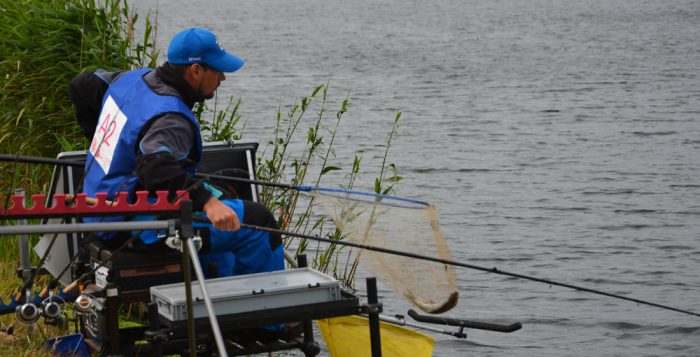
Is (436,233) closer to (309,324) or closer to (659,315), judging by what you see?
(309,324)

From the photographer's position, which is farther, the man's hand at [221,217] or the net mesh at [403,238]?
the net mesh at [403,238]

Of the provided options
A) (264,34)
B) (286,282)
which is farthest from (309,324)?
(264,34)

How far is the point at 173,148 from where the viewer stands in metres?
4.69

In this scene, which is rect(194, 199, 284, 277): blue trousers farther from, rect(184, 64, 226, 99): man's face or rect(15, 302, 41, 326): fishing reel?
rect(15, 302, 41, 326): fishing reel

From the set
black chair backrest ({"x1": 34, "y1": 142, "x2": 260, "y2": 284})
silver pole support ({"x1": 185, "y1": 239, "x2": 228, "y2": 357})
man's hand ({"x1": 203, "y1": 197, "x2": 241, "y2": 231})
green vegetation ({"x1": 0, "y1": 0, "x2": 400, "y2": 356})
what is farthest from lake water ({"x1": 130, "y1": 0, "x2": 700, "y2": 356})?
silver pole support ({"x1": 185, "y1": 239, "x2": 228, "y2": 357})

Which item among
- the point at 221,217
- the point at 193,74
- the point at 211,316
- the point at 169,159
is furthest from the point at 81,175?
the point at 211,316

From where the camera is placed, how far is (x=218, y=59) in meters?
5.14

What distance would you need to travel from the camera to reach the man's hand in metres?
4.46

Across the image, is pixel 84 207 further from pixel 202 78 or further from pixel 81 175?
pixel 81 175

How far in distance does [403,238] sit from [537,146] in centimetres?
1169

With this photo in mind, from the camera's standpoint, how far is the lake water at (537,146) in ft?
30.3

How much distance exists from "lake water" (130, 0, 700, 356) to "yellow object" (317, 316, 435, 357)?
259 centimetres

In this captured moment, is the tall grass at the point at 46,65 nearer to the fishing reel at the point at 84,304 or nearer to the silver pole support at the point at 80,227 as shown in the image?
the fishing reel at the point at 84,304

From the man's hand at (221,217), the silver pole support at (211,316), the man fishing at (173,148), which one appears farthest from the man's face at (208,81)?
the silver pole support at (211,316)
